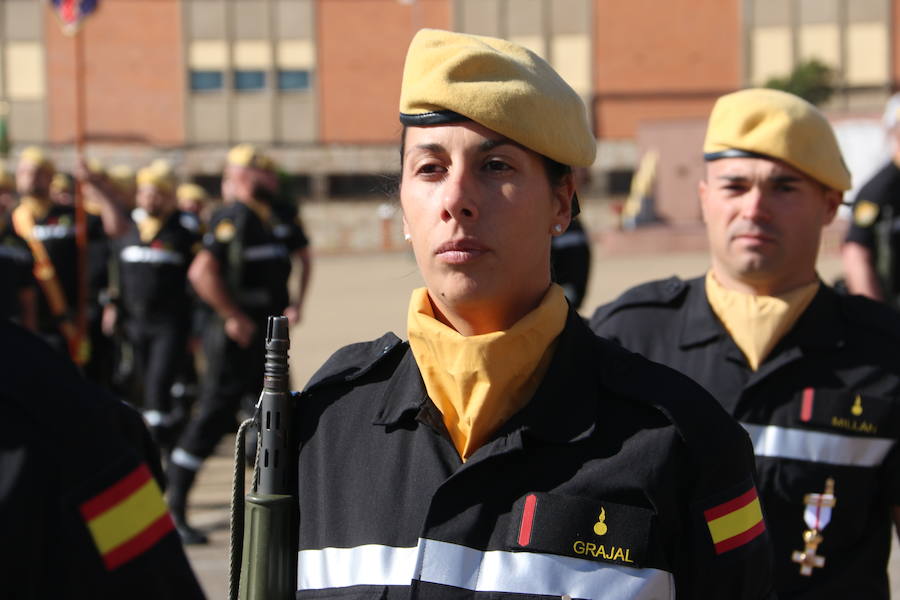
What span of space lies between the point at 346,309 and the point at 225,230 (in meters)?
12.1

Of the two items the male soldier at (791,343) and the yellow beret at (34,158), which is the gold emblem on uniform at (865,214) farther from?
the yellow beret at (34,158)

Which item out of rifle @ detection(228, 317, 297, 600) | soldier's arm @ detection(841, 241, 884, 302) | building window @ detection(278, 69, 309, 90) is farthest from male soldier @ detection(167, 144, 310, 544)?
building window @ detection(278, 69, 309, 90)

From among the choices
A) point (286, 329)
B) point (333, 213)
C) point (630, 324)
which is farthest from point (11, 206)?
point (333, 213)

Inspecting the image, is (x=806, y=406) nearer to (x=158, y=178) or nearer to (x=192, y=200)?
(x=158, y=178)

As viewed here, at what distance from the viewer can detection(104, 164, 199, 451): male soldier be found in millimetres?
8586

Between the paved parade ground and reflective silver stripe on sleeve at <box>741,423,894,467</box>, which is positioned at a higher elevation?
reflective silver stripe on sleeve at <box>741,423,894,467</box>

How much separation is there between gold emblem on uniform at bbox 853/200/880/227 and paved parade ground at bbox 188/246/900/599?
5.64 feet

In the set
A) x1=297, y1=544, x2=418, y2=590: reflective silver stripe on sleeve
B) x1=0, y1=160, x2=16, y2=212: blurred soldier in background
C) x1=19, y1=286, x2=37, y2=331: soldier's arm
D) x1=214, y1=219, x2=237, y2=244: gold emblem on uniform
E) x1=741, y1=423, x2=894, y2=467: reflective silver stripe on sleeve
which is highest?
x1=0, y1=160, x2=16, y2=212: blurred soldier in background

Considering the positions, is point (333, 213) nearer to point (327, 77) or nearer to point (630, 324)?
point (327, 77)

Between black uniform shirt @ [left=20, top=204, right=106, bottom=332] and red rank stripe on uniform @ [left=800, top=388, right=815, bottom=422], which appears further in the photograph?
black uniform shirt @ [left=20, top=204, right=106, bottom=332]

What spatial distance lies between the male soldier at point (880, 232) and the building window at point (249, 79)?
37.3 meters

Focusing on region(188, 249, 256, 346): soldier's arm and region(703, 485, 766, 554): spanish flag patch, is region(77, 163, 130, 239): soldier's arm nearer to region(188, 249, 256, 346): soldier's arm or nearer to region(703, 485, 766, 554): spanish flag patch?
region(188, 249, 256, 346): soldier's arm

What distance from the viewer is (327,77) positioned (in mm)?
42719

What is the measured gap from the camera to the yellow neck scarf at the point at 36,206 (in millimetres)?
10164
